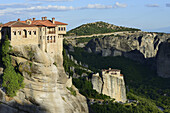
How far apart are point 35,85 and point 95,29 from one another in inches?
4053

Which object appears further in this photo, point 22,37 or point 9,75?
point 22,37

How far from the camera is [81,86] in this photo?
8306 centimetres

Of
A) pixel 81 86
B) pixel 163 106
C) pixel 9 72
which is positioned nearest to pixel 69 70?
pixel 81 86

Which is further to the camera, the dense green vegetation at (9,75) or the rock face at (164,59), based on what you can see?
the rock face at (164,59)

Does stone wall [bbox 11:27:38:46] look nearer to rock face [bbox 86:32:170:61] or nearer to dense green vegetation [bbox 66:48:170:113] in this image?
dense green vegetation [bbox 66:48:170:113]

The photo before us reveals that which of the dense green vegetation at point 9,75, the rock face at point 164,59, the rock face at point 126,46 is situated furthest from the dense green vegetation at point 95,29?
the dense green vegetation at point 9,75

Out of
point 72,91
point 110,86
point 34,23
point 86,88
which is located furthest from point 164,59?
point 34,23

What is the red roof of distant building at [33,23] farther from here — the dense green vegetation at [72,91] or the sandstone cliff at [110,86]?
the sandstone cliff at [110,86]

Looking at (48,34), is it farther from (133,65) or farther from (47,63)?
(133,65)

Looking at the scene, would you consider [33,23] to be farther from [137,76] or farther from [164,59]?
[164,59]

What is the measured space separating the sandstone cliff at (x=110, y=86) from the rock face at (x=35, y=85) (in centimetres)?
1584

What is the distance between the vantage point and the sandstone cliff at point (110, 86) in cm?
8544

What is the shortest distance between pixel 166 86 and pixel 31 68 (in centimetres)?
6387

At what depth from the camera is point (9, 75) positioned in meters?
66.9
